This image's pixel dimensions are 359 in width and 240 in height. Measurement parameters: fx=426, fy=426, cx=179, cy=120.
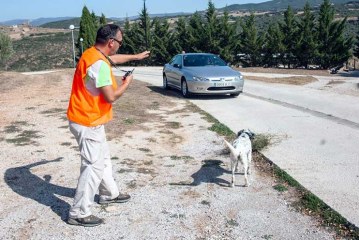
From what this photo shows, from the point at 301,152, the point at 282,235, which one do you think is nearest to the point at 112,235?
the point at 282,235

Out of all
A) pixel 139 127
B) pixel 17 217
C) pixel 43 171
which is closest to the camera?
pixel 17 217

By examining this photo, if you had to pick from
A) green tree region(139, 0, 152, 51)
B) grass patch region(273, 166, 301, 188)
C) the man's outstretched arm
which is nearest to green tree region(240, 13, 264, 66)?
green tree region(139, 0, 152, 51)

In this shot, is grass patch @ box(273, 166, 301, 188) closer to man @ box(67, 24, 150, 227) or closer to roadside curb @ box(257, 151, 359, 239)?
roadside curb @ box(257, 151, 359, 239)

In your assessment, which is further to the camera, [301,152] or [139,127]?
[139,127]

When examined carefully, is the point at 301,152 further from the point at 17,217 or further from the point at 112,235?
the point at 17,217

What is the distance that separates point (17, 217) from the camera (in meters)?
4.41

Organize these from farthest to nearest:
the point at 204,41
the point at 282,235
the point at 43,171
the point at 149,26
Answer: the point at 149,26 → the point at 204,41 → the point at 43,171 → the point at 282,235

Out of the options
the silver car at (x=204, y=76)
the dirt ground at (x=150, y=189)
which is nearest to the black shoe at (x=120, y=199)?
the dirt ground at (x=150, y=189)

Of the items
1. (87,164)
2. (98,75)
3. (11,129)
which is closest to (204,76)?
(11,129)

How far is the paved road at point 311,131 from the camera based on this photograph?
5.10m

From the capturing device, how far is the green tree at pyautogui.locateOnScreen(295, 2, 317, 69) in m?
43.2

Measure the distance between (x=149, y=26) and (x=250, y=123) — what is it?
147 feet

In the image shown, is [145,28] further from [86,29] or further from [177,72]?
[177,72]

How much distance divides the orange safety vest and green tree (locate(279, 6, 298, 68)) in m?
42.4
